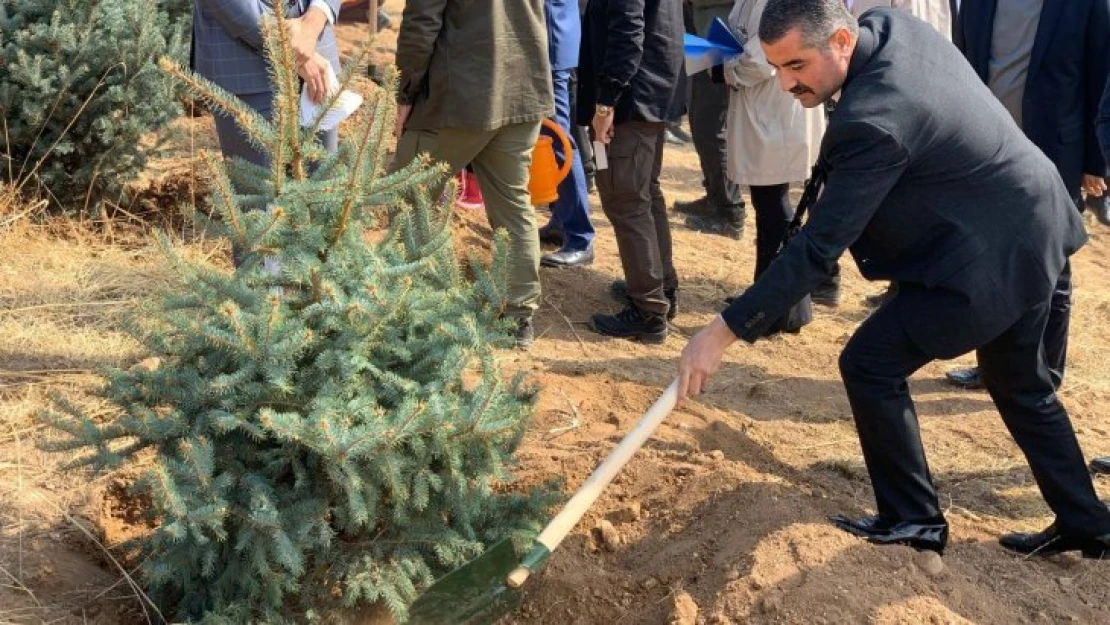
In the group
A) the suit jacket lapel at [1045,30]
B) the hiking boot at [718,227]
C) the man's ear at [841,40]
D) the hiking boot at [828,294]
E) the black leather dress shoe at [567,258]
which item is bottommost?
the hiking boot at [718,227]

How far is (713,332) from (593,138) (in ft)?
8.16

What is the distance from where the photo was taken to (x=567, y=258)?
22.9ft

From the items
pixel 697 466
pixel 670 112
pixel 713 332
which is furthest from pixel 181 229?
pixel 713 332

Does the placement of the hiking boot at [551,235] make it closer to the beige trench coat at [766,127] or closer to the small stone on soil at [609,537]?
the beige trench coat at [766,127]

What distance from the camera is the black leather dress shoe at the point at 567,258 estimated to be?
695cm

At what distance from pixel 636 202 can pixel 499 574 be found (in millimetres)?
2794

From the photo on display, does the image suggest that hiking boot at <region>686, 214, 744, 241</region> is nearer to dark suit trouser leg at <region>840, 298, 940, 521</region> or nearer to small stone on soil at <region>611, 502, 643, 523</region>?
small stone on soil at <region>611, 502, 643, 523</region>

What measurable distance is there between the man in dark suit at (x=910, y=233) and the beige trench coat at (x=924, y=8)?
6.46ft

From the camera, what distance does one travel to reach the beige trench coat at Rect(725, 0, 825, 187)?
19.2ft

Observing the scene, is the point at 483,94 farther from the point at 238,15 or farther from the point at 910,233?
the point at 910,233

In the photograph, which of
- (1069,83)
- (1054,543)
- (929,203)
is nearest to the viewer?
(929,203)

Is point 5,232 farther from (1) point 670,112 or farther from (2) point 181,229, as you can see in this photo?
(1) point 670,112

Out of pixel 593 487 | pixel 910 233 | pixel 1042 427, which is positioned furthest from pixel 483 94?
pixel 1042 427

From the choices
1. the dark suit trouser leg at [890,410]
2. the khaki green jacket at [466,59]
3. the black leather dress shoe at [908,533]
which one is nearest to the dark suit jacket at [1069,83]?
the dark suit trouser leg at [890,410]
